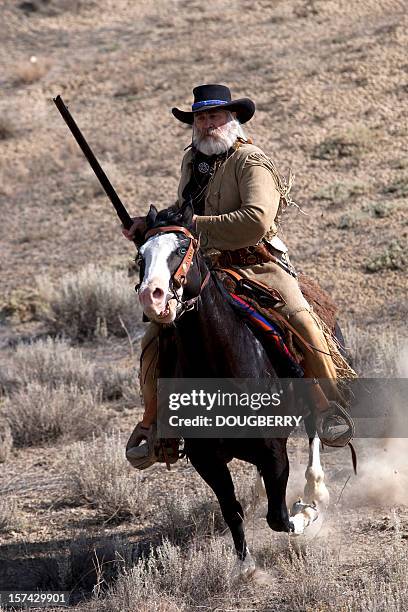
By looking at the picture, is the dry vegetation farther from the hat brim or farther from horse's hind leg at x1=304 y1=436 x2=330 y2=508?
the hat brim

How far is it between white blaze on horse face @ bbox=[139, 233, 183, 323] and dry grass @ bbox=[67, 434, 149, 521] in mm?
2912

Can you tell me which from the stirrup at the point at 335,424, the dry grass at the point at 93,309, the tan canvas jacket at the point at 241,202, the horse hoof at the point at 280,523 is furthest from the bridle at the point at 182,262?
the dry grass at the point at 93,309

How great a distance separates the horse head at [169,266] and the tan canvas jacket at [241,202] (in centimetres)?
39

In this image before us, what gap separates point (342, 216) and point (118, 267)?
341 centimetres

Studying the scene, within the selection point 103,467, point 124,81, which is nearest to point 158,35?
point 124,81

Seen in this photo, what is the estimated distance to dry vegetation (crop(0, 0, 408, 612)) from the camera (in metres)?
6.00

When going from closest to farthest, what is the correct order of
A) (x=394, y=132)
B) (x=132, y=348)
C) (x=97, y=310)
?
(x=132, y=348) < (x=97, y=310) < (x=394, y=132)

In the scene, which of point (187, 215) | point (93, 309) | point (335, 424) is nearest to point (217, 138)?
point (187, 215)

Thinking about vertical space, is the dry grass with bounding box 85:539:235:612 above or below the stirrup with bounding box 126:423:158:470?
below

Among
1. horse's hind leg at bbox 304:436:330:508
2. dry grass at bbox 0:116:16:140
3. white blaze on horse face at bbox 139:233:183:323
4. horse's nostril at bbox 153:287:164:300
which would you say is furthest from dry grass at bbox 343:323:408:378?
dry grass at bbox 0:116:16:140

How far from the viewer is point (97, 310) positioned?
11.8 metres

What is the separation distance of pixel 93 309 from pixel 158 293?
→ 7.56m

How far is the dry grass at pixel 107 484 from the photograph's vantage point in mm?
7035

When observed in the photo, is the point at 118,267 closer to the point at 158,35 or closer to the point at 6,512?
the point at 6,512
